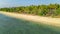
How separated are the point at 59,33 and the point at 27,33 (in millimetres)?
2997

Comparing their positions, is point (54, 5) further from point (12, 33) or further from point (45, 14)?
point (12, 33)

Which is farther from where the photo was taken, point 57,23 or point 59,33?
point 57,23

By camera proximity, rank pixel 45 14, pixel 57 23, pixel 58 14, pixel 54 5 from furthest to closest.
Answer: pixel 54 5, pixel 45 14, pixel 58 14, pixel 57 23

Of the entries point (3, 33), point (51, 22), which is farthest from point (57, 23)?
point (3, 33)

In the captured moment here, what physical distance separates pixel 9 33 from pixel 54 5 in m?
21.1

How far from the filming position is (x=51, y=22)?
22.0 m

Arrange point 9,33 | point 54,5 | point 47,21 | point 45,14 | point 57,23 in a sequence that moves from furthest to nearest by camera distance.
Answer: point 54,5 < point 45,14 < point 47,21 < point 57,23 < point 9,33

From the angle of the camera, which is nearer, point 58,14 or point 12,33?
point 12,33

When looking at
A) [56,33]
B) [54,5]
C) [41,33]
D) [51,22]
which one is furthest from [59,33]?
[54,5]

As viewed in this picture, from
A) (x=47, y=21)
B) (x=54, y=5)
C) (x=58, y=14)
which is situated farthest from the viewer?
(x=54, y=5)

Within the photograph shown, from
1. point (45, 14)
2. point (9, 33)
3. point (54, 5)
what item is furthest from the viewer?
point (54, 5)

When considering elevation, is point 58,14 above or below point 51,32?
below

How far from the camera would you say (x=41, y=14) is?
28922 millimetres

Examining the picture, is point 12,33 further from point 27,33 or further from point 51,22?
point 51,22
